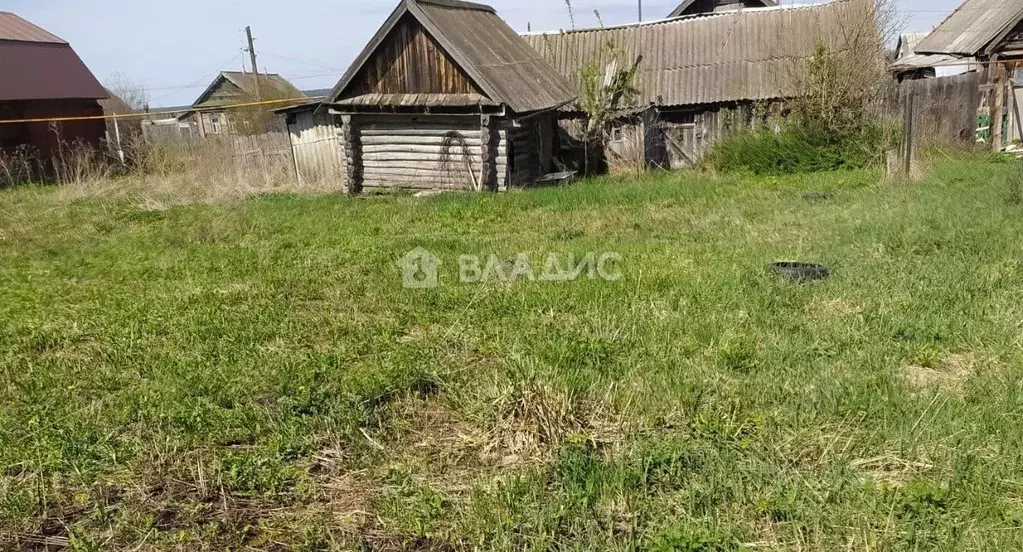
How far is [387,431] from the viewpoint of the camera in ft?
14.5

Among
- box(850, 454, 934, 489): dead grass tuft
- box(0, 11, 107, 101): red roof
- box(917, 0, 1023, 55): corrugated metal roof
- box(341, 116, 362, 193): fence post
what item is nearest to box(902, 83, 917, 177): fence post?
box(917, 0, 1023, 55): corrugated metal roof

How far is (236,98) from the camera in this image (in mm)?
37531

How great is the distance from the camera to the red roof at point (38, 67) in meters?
21.9

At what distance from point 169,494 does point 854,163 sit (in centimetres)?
1440

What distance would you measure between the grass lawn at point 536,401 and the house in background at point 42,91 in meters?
16.1

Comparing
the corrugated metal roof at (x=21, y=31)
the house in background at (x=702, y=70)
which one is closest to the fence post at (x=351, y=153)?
the house in background at (x=702, y=70)

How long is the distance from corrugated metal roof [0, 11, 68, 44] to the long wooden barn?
15.1 m

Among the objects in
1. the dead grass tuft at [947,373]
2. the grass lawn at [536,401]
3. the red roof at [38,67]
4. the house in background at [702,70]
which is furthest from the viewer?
the red roof at [38,67]

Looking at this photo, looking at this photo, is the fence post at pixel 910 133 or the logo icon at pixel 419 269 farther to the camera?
the fence post at pixel 910 133

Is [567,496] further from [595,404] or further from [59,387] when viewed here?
[59,387]

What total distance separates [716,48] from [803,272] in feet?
47.4

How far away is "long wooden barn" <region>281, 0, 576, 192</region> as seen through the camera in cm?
1393

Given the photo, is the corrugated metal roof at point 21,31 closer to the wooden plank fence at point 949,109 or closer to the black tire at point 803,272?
the black tire at point 803,272

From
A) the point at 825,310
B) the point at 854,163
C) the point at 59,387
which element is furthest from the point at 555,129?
the point at 59,387
